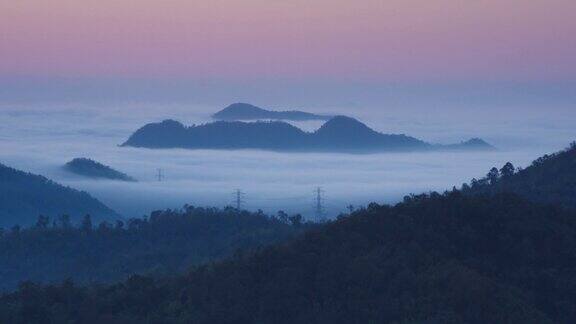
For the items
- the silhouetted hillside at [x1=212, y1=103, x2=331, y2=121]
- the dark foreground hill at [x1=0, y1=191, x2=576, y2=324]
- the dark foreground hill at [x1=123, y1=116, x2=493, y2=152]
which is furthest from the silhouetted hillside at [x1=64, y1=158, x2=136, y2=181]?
the dark foreground hill at [x1=0, y1=191, x2=576, y2=324]

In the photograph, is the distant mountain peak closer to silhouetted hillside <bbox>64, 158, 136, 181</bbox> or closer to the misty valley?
silhouetted hillside <bbox>64, 158, 136, 181</bbox>

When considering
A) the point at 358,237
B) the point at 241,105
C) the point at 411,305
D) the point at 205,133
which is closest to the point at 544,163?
the point at 358,237

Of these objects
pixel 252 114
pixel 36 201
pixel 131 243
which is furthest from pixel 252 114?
pixel 131 243

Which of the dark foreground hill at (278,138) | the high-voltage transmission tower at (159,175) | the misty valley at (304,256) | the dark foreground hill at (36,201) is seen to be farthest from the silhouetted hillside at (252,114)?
the dark foreground hill at (36,201)

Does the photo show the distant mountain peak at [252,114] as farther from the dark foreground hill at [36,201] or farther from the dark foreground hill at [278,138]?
the dark foreground hill at [36,201]

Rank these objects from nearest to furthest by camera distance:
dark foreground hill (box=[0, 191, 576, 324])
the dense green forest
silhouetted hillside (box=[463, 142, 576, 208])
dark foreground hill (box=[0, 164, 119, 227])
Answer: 1. dark foreground hill (box=[0, 191, 576, 324])
2. silhouetted hillside (box=[463, 142, 576, 208])
3. the dense green forest
4. dark foreground hill (box=[0, 164, 119, 227])

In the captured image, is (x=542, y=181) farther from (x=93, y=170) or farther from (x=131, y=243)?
(x=93, y=170)

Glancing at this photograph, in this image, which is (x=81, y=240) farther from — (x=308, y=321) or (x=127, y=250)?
(x=308, y=321)
